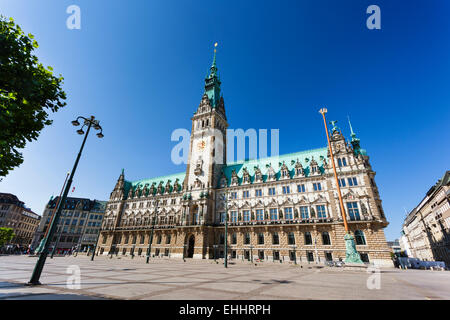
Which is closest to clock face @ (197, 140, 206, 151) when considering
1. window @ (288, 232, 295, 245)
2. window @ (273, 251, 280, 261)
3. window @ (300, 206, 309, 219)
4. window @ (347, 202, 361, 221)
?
window @ (300, 206, 309, 219)

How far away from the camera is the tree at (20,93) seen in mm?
7707

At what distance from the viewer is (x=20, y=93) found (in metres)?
7.82

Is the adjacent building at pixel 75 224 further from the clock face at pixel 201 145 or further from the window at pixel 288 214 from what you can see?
the window at pixel 288 214

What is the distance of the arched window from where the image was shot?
106 feet

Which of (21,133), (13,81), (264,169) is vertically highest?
(264,169)

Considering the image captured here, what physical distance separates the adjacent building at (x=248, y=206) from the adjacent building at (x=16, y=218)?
49.3 meters

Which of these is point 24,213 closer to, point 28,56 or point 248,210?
point 248,210

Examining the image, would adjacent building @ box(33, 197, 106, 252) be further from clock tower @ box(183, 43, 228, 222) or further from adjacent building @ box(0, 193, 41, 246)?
clock tower @ box(183, 43, 228, 222)

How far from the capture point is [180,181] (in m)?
62.1

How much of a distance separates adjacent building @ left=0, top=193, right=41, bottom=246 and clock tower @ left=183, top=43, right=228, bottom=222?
7982cm

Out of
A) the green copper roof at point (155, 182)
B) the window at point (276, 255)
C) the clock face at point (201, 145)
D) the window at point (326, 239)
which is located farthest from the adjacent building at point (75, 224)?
the window at point (326, 239)
